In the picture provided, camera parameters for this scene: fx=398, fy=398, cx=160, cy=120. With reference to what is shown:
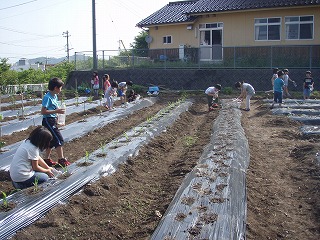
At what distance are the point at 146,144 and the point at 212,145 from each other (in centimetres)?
136

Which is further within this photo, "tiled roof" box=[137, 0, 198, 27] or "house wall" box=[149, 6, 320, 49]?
"tiled roof" box=[137, 0, 198, 27]

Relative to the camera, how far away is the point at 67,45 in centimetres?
6372

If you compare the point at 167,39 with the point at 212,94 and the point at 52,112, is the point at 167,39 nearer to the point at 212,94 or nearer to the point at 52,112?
the point at 212,94

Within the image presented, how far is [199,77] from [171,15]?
20.3 feet

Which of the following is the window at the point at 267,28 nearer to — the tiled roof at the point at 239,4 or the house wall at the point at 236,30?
the house wall at the point at 236,30

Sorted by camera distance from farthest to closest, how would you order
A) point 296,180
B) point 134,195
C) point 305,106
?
point 305,106, point 296,180, point 134,195

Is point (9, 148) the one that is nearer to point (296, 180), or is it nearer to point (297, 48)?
point (296, 180)

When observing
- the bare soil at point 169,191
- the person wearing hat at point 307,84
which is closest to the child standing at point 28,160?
the bare soil at point 169,191

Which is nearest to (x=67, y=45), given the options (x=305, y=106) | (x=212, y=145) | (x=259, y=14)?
(x=259, y=14)

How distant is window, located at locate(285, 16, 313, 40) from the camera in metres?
20.0

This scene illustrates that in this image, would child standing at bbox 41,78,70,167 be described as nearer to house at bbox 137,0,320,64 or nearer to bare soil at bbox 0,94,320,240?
bare soil at bbox 0,94,320,240

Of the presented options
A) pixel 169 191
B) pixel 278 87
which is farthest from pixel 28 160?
pixel 278 87

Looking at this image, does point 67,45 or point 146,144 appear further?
point 67,45

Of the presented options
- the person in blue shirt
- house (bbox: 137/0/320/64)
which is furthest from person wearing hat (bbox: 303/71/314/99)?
house (bbox: 137/0/320/64)
